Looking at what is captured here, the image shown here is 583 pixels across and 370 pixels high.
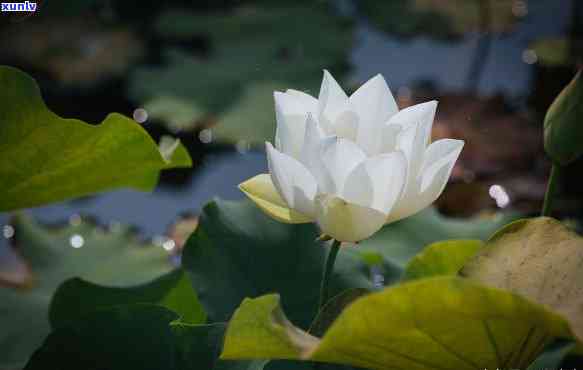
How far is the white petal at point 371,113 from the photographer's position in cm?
63

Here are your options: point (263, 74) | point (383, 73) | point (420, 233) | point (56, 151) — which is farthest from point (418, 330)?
point (383, 73)

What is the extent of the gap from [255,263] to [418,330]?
32cm

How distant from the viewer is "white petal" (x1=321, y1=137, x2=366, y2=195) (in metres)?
0.57

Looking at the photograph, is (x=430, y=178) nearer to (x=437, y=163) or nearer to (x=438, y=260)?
(x=437, y=163)

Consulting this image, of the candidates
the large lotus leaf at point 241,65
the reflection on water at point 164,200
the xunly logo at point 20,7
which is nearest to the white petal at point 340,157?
the reflection on water at point 164,200

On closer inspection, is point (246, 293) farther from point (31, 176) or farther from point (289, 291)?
point (31, 176)

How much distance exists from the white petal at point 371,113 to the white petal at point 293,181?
0.08 meters

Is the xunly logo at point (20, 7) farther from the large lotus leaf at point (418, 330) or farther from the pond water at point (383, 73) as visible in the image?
the large lotus leaf at point (418, 330)

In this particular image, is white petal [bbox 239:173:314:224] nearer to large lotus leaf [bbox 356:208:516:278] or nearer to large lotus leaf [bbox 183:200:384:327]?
large lotus leaf [bbox 183:200:384:327]

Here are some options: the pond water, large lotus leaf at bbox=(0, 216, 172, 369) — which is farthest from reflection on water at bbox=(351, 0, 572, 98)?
large lotus leaf at bbox=(0, 216, 172, 369)

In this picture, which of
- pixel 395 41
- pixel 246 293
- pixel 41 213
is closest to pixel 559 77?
pixel 395 41

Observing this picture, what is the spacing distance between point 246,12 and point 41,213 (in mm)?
1005

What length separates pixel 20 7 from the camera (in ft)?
8.04

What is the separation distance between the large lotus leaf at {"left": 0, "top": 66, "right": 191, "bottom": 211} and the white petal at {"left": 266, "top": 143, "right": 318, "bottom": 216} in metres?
0.23
